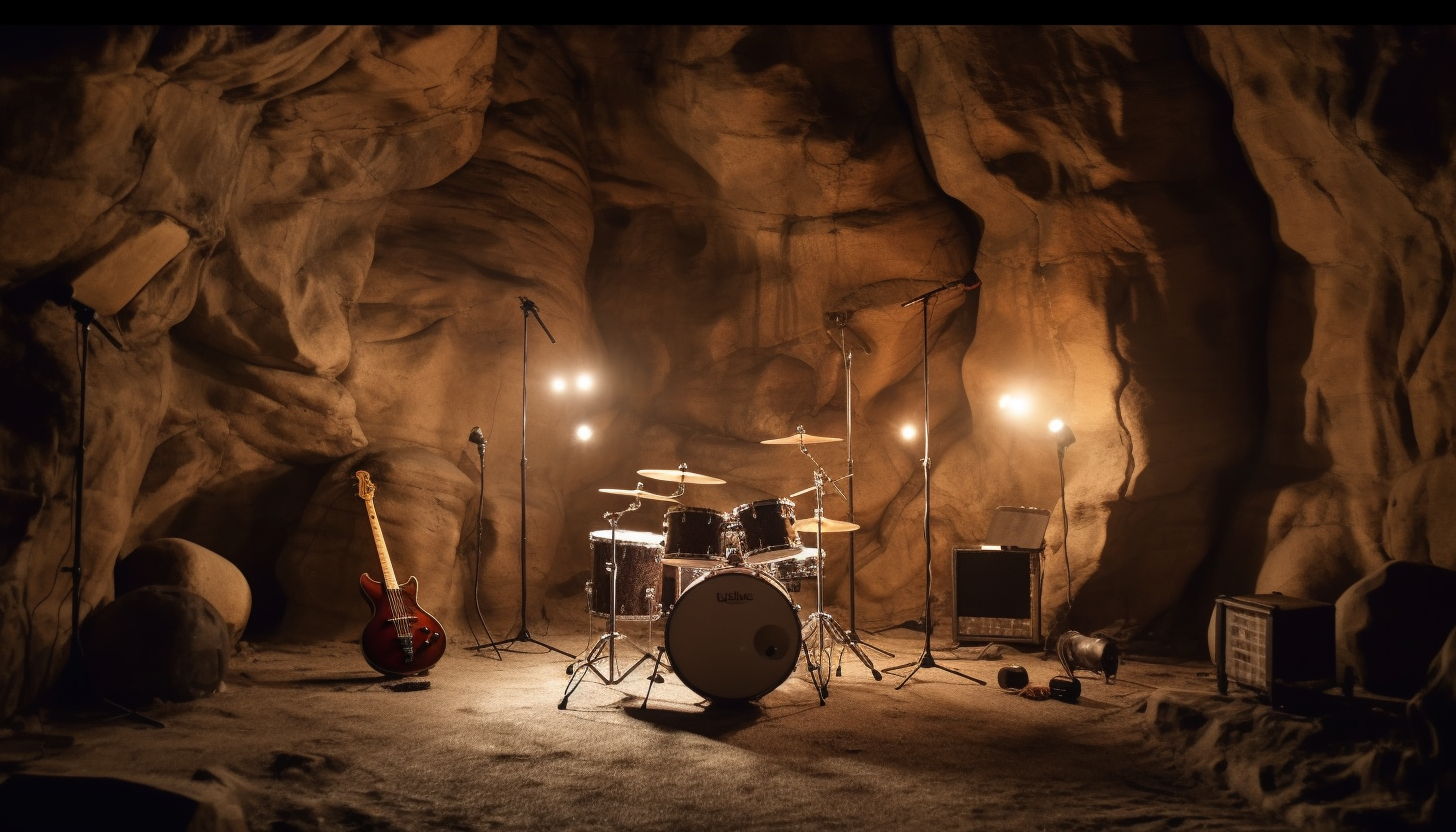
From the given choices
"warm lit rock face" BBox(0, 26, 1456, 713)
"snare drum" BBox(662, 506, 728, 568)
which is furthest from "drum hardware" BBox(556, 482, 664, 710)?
"warm lit rock face" BBox(0, 26, 1456, 713)

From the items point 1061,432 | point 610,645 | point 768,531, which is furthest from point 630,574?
point 1061,432

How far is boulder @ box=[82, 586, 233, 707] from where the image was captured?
585 centimetres

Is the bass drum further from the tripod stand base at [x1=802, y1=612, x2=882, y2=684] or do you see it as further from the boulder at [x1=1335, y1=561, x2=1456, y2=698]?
the boulder at [x1=1335, y1=561, x2=1456, y2=698]

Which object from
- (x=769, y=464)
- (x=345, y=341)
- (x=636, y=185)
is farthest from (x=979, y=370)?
(x=345, y=341)

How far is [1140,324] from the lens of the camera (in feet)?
29.0

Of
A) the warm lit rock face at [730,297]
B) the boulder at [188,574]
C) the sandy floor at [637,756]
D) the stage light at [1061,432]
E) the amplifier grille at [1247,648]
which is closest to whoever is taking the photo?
Answer: the sandy floor at [637,756]

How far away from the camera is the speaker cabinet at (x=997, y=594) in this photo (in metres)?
8.81

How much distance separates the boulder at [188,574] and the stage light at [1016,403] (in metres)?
7.72

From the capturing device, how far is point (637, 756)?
5023 millimetres

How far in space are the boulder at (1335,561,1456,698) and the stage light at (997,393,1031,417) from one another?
3827 mm

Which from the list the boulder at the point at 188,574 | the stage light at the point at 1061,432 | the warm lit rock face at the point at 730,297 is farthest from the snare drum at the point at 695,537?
the stage light at the point at 1061,432

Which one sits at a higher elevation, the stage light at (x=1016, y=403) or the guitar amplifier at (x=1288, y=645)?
the stage light at (x=1016, y=403)

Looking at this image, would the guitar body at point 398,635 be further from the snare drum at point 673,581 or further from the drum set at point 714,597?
the snare drum at point 673,581

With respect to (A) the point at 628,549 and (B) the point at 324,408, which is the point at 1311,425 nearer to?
(A) the point at 628,549
